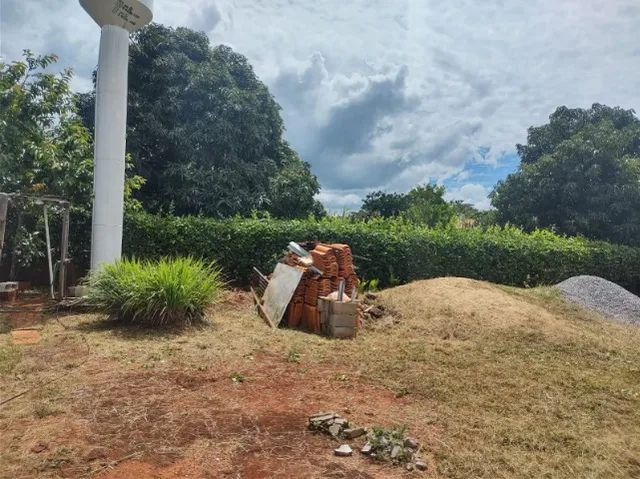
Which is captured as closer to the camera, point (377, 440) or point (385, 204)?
point (377, 440)

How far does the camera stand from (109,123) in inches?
314

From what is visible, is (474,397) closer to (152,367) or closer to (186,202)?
(152,367)

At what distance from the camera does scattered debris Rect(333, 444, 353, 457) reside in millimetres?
3135

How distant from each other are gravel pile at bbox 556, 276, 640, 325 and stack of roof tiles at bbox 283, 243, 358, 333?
5.25 meters

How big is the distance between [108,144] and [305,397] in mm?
5577

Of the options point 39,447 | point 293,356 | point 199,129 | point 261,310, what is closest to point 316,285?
point 261,310

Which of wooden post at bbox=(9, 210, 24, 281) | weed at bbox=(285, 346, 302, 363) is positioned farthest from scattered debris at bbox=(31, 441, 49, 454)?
wooden post at bbox=(9, 210, 24, 281)

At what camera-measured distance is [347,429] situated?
342 centimetres

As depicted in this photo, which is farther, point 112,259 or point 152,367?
point 112,259

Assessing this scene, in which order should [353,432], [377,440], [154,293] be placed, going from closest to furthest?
[377,440]
[353,432]
[154,293]

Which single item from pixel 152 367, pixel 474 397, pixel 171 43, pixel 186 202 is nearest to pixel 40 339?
pixel 152 367

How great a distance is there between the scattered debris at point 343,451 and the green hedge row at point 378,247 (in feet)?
23.1

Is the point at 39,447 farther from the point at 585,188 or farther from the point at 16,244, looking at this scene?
the point at 585,188

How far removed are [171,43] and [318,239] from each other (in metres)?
7.11
